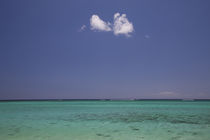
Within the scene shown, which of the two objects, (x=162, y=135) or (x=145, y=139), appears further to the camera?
(x=162, y=135)

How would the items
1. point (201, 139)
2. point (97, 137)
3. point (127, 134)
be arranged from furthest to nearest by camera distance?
point (127, 134), point (97, 137), point (201, 139)

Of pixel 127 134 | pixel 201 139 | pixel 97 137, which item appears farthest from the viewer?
pixel 127 134

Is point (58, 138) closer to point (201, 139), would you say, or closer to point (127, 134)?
point (127, 134)

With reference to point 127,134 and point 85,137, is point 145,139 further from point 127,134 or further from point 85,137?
point 85,137

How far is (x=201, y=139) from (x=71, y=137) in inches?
276

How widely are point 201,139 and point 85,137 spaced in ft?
20.4

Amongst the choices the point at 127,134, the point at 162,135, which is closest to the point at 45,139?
the point at 127,134

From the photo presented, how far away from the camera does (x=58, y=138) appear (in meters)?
9.11

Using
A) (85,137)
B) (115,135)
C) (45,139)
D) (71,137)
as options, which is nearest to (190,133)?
(115,135)

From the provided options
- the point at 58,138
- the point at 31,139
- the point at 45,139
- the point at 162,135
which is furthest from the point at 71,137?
the point at 162,135

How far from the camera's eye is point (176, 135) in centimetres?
964

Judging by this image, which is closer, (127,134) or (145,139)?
(145,139)

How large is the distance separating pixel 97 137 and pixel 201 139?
5.55 meters

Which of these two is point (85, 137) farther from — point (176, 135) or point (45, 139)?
point (176, 135)
